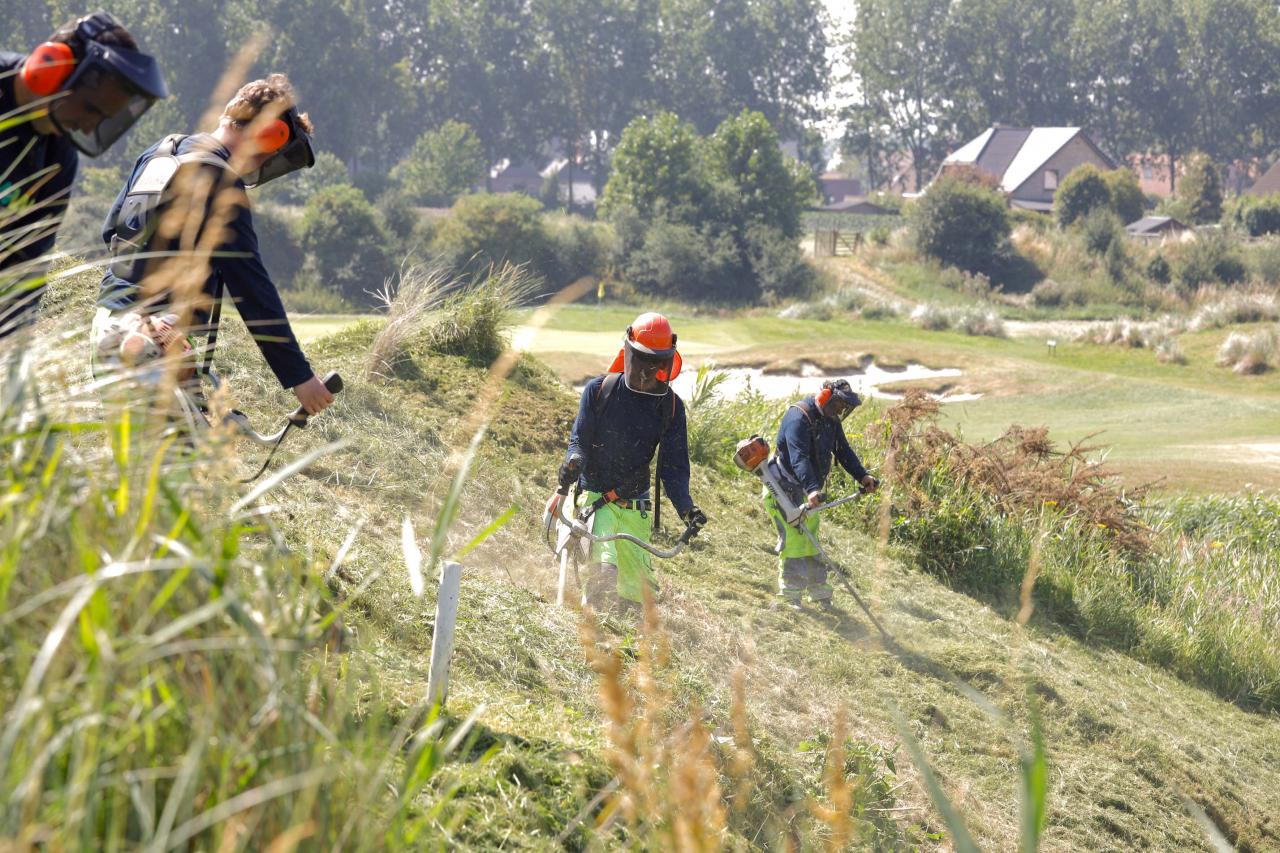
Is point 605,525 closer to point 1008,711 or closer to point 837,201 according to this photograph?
point 1008,711

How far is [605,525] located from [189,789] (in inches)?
220

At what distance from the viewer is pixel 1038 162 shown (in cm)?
8044

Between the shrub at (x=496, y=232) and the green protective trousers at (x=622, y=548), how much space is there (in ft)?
129

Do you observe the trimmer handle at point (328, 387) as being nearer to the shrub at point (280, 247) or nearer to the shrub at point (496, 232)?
the shrub at point (280, 247)

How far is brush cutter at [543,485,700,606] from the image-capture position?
7.19m

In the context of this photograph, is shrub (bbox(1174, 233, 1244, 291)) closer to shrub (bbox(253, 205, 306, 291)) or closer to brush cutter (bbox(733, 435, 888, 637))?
shrub (bbox(253, 205, 306, 291))

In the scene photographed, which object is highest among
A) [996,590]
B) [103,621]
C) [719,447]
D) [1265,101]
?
[1265,101]

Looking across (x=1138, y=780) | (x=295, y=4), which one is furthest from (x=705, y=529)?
(x=295, y=4)

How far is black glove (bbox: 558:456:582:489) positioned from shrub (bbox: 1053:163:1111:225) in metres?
59.0

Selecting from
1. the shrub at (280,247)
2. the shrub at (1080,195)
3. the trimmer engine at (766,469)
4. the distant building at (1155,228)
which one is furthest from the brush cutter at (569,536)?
the shrub at (1080,195)

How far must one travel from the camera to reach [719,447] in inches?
524

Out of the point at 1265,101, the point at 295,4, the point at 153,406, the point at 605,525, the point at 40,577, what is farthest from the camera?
the point at 1265,101

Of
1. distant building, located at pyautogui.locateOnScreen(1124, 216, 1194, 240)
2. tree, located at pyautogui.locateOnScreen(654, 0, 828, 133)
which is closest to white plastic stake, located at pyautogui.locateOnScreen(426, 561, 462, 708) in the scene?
distant building, located at pyautogui.locateOnScreen(1124, 216, 1194, 240)

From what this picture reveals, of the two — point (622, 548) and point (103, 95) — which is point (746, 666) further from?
point (103, 95)
